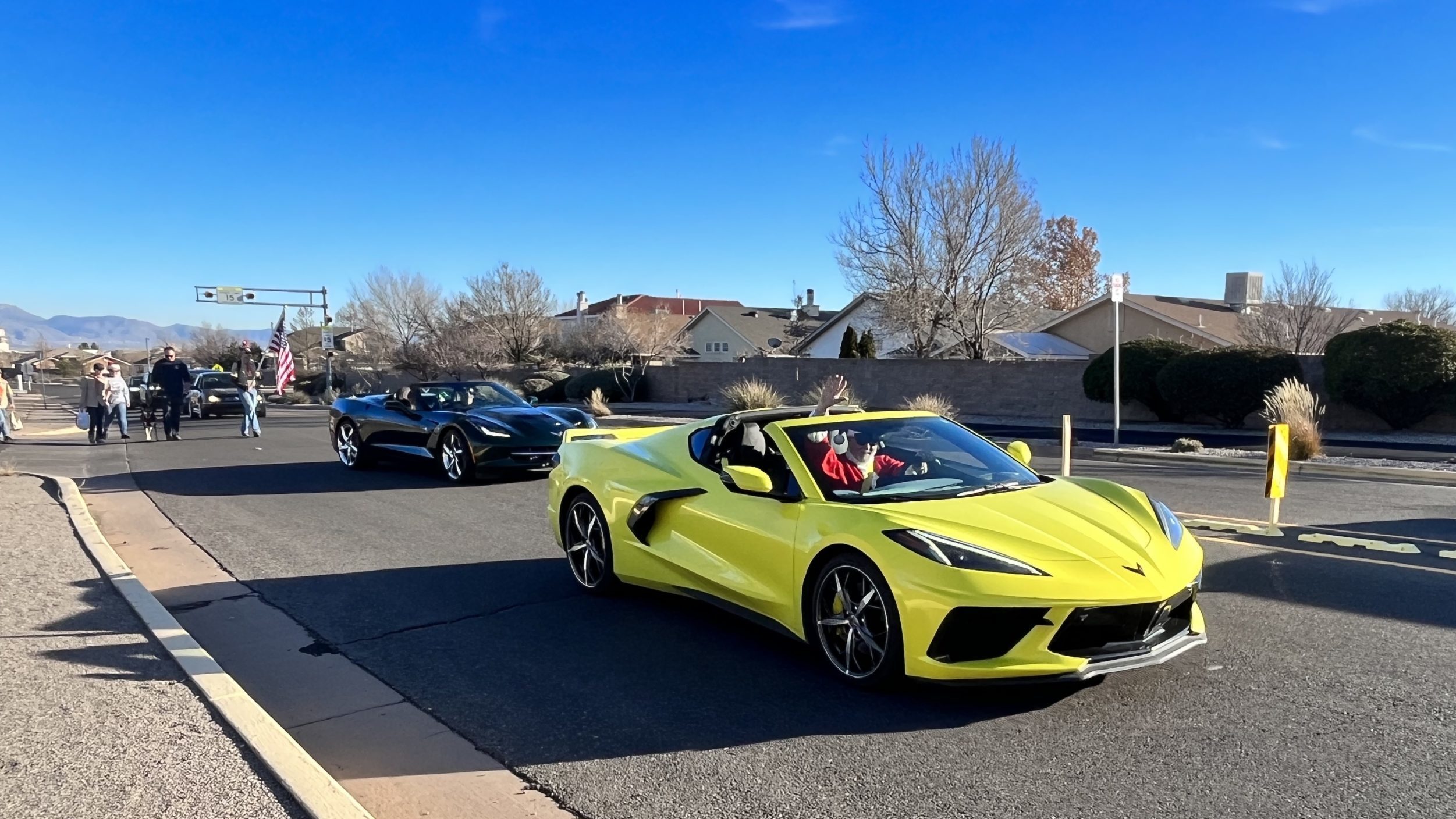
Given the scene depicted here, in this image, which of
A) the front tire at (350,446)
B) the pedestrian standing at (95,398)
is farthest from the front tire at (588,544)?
the pedestrian standing at (95,398)

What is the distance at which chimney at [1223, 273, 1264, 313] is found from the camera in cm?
4550

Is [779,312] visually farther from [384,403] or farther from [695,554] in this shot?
[695,554]

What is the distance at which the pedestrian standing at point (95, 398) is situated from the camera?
19.5 metres

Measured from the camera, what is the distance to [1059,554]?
4.28 metres

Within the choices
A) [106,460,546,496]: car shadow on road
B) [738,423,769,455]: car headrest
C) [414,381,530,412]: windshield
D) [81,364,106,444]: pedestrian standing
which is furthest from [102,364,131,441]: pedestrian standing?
[738,423,769,455]: car headrest

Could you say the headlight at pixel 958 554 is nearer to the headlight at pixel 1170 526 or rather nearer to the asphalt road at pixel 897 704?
the asphalt road at pixel 897 704

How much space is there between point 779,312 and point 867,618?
221 feet

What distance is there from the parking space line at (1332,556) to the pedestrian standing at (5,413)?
21220 mm

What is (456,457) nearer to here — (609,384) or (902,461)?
(902,461)

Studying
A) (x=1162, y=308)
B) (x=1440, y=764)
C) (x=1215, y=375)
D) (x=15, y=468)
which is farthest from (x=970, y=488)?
(x=1162, y=308)

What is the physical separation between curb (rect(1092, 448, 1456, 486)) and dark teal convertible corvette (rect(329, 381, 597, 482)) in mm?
8737

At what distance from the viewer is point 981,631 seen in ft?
13.6

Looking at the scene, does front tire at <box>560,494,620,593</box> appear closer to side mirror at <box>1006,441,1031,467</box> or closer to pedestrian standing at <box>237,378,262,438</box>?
side mirror at <box>1006,441,1031,467</box>

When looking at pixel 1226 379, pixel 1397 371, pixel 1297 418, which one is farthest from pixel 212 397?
pixel 1397 371
